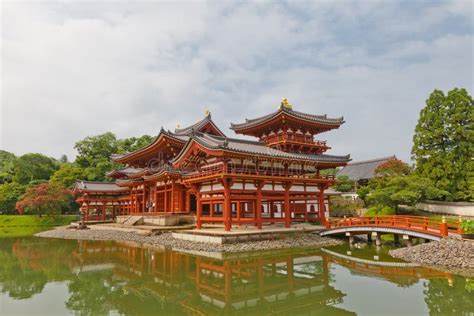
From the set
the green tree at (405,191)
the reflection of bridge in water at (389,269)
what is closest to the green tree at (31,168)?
the green tree at (405,191)

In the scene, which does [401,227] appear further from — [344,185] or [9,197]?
[9,197]

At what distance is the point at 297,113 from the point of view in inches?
1091

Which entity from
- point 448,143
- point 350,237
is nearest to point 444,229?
point 350,237

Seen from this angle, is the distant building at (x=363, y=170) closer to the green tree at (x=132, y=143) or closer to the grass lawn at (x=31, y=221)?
the green tree at (x=132, y=143)

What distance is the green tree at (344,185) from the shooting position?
4381 cm

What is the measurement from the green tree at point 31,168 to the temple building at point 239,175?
2386 centimetres

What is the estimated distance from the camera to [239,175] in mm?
19969

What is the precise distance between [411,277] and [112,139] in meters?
60.8

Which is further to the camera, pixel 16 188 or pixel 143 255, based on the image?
pixel 16 188

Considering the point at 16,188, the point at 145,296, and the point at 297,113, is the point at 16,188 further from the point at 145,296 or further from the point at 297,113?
the point at 145,296

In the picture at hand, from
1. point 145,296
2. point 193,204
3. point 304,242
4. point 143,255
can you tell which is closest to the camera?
point 145,296

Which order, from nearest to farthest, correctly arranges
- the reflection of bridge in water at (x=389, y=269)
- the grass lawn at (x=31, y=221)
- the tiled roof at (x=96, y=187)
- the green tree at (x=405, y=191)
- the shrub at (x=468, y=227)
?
the reflection of bridge in water at (x=389, y=269), the shrub at (x=468, y=227), the green tree at (x=405, y=191), the tiled roof at (x=96, y=187), the grass lawn at (x=31, y=221)

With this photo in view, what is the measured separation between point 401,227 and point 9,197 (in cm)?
5096

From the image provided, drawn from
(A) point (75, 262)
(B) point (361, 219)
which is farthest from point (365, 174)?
(A) point (75, 262)
